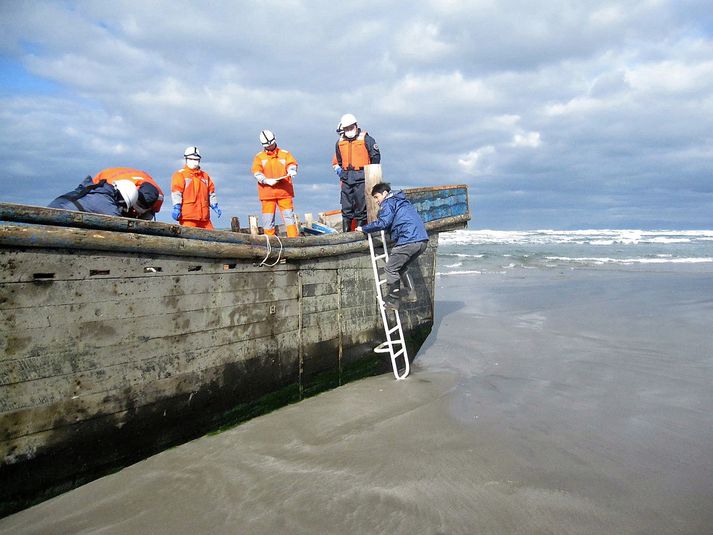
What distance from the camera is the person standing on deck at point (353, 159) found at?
25.7 feet

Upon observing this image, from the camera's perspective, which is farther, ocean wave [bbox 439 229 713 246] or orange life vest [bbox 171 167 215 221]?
ocean wave [bbox 439 229 713 246]

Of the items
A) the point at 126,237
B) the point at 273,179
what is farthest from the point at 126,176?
the point at 273,179

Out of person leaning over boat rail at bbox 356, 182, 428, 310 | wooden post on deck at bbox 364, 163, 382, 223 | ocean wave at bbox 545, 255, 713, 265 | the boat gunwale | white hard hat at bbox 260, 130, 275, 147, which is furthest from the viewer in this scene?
ocean wave at bbox 545, 255, 713, 265

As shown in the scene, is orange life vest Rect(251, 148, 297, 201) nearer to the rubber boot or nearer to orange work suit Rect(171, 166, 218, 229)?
orange work suit Rect(171, 166, 218, 229)

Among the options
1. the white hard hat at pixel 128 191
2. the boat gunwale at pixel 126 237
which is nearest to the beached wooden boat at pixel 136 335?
the boat gunwale at pixel 126 237

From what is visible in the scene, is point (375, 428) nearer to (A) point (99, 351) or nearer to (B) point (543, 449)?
(B) point (543, 449)

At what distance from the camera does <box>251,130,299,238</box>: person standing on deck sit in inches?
309

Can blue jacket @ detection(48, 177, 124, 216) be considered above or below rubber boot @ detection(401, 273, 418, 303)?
above

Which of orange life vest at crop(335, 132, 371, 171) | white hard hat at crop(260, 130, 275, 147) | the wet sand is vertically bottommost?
the wet sand

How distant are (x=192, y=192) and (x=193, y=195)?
0.15ft

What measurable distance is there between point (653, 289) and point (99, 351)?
Answer: 15.8 metres

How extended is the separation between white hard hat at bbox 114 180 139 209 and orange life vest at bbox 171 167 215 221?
2.18 meters

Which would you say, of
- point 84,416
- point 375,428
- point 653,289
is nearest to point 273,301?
point 375,428

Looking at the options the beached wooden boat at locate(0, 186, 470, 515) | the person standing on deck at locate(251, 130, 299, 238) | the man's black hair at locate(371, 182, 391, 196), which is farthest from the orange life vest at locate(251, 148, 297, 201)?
the beached wooden boat at locate(0, 186, 470, 515)
